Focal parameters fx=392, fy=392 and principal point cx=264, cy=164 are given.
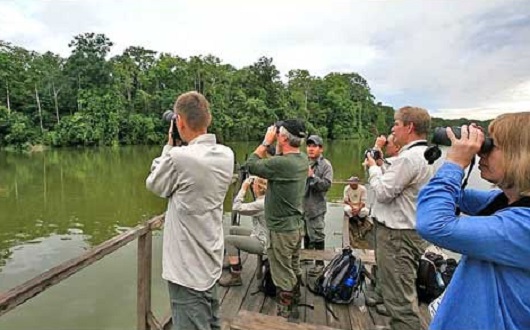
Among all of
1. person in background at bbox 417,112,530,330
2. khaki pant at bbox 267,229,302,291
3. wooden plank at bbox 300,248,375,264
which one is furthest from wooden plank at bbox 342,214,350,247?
person in background at bbox 417,112,530,330

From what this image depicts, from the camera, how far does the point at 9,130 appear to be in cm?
3031

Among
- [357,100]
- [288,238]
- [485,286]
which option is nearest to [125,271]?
[288,238]

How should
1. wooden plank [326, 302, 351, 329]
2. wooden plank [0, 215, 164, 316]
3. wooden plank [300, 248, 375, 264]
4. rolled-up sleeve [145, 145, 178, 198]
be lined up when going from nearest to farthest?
wooden plank [0, 215, 164, 316], rolled-up sleeve [145, 145, 178, 198], wooden plank [326, 302, 351, 329], wooden plank [300, 248, 375, 264]

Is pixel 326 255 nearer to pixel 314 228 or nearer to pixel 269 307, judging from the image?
pixel 314 228

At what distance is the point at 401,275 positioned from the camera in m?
2.26

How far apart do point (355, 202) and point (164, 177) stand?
10.6 feet

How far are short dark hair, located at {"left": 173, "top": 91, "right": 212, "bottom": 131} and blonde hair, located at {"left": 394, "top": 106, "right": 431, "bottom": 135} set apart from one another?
1204 mm

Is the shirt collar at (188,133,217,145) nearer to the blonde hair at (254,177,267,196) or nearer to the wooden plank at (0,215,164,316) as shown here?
the wooden plank at (0,215,164,316)

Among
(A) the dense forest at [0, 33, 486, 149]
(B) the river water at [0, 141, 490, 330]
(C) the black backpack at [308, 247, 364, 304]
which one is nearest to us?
(C) the black backpack at [308, 247, 364, 304]

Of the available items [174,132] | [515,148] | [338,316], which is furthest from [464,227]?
[338,316]

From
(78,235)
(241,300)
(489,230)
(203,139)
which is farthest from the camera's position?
(78,235)

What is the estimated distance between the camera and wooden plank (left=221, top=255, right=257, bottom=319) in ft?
9.72

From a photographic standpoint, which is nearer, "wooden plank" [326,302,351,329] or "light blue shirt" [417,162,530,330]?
"light blue shirt" [417,162,530,330]

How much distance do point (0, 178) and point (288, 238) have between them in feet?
62.0
